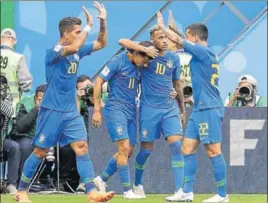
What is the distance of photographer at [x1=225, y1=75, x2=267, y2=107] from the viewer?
16.3 meters

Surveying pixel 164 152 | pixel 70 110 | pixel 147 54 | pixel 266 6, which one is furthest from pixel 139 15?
pixel 70 110

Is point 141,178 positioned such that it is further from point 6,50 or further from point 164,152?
point 6,50

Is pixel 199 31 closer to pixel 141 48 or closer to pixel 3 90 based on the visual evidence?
pixel 141 48

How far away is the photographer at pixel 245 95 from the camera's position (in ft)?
53.5

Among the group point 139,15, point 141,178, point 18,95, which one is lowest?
point 141,178

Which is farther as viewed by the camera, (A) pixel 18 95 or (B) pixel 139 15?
(B) pixel 139 15

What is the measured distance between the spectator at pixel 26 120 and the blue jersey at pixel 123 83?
1943 mm

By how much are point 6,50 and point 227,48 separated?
3.71 m

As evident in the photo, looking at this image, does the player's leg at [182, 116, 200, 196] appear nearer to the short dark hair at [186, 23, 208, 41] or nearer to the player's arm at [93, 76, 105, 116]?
the short dark hair at [186, 23, 208, 41]

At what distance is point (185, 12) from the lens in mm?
18500

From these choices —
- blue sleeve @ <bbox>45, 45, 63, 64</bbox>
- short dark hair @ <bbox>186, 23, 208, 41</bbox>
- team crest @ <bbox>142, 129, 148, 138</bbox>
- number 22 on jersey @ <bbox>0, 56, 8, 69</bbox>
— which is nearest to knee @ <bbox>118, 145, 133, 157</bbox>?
team crest @ <bbox>142, 129, 148, 138</bbox>

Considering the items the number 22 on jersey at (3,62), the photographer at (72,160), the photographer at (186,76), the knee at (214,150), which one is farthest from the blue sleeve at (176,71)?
the number 22 on jersey at (3,62)

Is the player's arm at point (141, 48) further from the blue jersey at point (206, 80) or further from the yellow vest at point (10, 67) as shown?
the yellow vest at point (10, 67)

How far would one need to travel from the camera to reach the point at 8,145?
52.5ft
